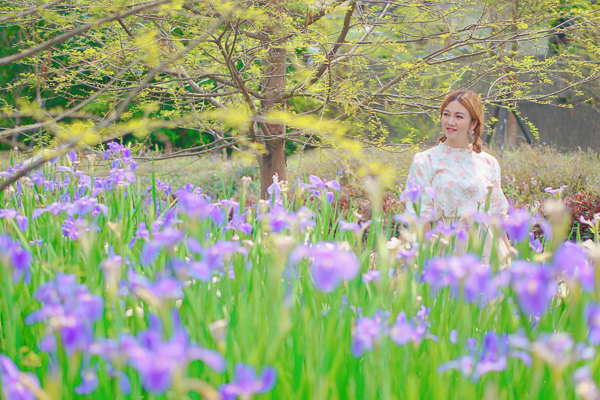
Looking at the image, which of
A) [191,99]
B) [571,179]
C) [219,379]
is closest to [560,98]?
[571,179]

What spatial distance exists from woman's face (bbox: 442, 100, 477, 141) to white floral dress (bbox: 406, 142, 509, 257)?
10 centimetres

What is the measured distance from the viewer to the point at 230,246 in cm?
104

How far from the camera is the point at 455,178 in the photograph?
10.3 feet

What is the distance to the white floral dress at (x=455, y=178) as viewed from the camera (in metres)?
3.10

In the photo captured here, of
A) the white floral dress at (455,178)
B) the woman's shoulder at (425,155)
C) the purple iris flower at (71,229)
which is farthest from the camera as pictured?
the woman's shoulder at (425,155)

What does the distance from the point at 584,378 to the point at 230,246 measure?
2.19 ft

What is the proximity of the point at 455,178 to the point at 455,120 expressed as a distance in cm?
38

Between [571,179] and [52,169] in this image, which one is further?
[571,179]

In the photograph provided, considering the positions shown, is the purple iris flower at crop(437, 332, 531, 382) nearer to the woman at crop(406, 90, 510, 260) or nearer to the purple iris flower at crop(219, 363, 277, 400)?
the purple iris flower at crop(219, 363, 277, 400)

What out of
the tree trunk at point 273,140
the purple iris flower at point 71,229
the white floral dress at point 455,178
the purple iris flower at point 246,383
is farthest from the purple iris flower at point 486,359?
the tree trunk at point 273,140

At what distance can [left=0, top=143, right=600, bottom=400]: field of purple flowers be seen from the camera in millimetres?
771

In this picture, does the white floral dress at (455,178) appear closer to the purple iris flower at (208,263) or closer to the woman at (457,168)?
the woman at (457,168)

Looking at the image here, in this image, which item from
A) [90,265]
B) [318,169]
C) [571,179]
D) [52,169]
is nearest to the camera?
[90,265]

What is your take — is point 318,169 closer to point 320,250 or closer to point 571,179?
point 571,179
